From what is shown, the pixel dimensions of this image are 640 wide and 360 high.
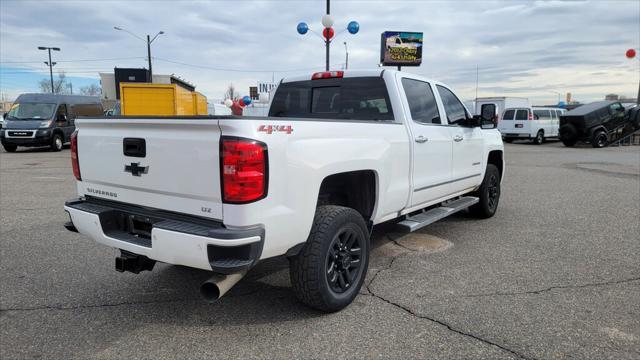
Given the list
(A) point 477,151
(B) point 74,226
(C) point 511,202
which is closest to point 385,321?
(B) point 74,226

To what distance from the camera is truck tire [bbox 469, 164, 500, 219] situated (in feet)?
21.0

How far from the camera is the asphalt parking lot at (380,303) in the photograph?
9.84ft

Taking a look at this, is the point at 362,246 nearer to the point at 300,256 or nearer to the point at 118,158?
the point at 300,256

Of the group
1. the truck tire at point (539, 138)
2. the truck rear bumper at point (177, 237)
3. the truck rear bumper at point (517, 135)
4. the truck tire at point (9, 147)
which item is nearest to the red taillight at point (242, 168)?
the truck rear bumper at point (177, 237)

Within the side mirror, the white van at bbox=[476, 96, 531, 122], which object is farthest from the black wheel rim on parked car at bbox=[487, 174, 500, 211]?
the white van at bbox=[476, 96, 531, 122]

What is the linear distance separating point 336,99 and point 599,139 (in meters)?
21.7

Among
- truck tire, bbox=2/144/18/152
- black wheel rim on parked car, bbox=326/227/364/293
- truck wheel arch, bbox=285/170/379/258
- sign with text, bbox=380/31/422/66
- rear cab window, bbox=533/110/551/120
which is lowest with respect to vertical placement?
black wheel rim on parked car, bbox=326/227/364/293

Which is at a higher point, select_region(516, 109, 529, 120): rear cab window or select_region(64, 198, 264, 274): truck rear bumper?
select_region(516, 109, 529, 120): rear cab window

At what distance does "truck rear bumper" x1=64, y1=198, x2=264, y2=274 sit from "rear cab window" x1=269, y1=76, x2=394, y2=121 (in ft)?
7.35

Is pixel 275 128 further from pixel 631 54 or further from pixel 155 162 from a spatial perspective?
pixel 631 54

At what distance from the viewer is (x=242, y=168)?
268cm

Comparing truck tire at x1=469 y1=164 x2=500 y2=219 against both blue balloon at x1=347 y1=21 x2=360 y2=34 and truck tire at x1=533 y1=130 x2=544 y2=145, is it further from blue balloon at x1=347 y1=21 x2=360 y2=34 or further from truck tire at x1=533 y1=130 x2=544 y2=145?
truck tire at x1=533 y1=130 x2=544 y2=145

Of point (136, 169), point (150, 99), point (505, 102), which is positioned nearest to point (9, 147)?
point (150, 99)

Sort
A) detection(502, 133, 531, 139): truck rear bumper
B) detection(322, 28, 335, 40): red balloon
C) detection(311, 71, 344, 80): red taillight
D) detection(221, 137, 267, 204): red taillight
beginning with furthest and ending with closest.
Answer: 1. detection(502, 133, 531, 139): truck rear bumper
2. detection(322, 28, 335, 40): red balloon
3. detection(311, 71, 344, 80): red taillight
4. detection(221, 137, 267, 204): red taillight
